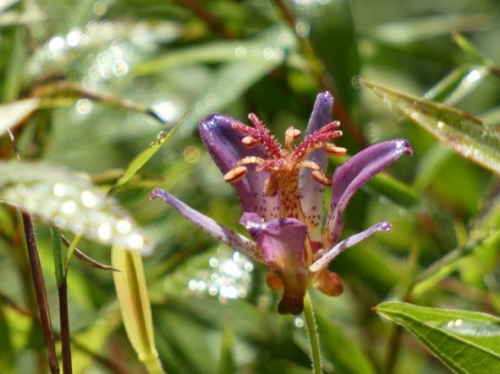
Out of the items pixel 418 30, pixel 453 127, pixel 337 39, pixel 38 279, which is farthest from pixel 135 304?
pixel 418 30

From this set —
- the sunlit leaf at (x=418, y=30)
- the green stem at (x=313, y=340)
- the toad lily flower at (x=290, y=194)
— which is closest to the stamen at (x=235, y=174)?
the toad lily flower at (x=290, y=194)

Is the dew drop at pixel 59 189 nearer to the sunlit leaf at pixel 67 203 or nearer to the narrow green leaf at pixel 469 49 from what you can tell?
the sunlit leaf at pixel 67 203

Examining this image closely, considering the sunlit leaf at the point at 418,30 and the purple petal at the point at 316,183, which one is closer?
the purple petal at the point at 316,183

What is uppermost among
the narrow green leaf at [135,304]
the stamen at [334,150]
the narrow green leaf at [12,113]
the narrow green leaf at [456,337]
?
the narrow green leaf at [12,113]

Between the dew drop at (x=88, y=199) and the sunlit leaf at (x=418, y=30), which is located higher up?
the sunlit leaf at (x=418, y=30)

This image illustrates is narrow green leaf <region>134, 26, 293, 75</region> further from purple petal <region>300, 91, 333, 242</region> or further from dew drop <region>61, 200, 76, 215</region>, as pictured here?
dew drop <region>61, 200, 76, 215</region>

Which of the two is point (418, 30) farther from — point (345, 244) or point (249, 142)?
point (345, 244)

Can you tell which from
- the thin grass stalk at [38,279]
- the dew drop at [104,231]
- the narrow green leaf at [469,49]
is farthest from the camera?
the narrow green leaf at [469,49]

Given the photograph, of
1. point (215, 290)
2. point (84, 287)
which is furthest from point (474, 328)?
point (84, 287)
